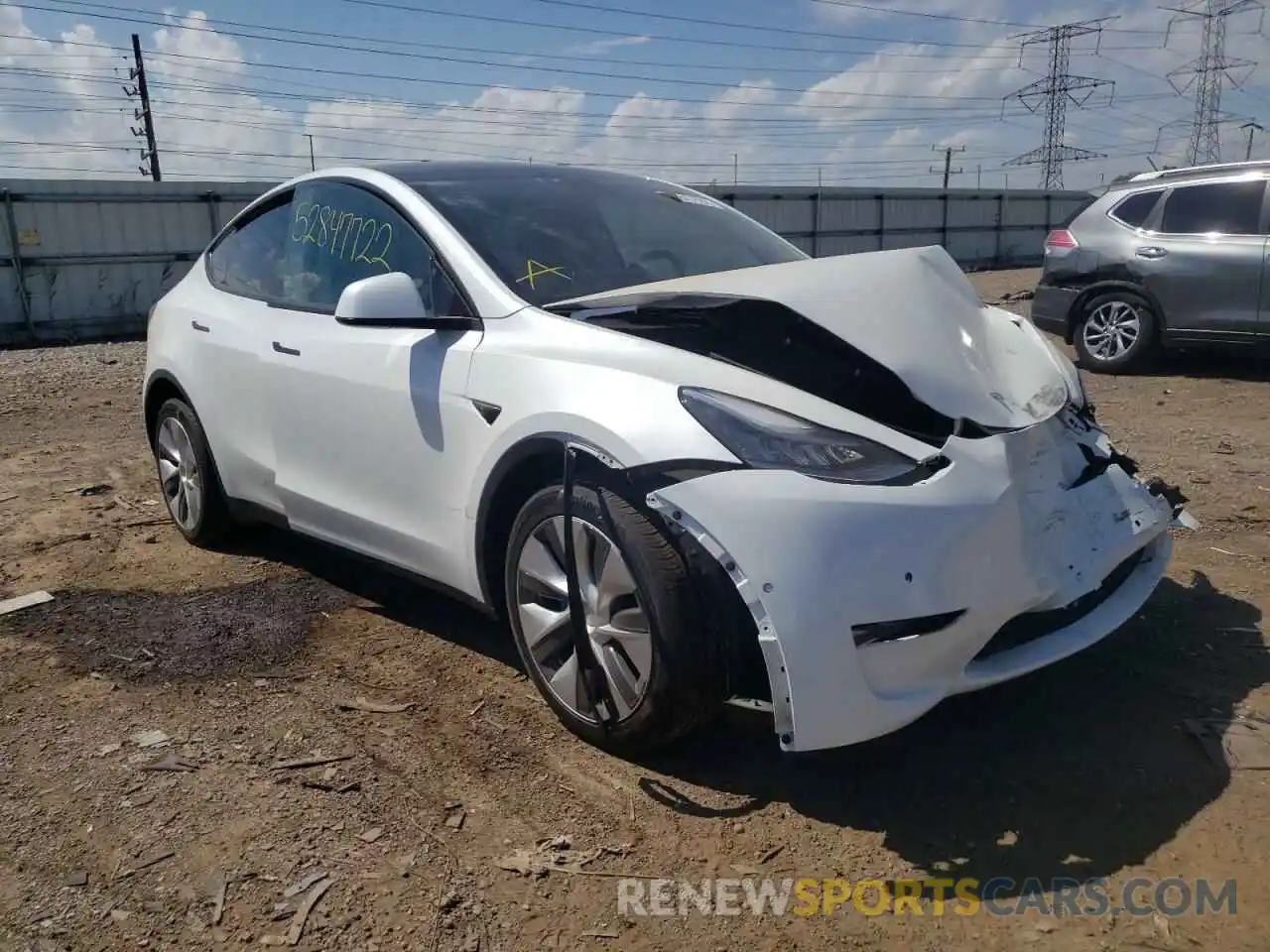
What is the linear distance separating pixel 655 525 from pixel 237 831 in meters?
1.26

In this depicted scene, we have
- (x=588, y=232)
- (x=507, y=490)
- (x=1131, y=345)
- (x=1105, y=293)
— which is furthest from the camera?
(x=1105, y=293)

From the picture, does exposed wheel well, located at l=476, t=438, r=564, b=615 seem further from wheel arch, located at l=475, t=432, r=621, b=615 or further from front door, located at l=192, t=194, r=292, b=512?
front door, located at l=192, t=194, r=292, b=512

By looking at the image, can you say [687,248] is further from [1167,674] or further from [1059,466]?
[1167,674]

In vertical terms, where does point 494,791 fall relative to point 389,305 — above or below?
below

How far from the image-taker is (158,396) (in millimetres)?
4863

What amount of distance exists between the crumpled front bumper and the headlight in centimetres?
6

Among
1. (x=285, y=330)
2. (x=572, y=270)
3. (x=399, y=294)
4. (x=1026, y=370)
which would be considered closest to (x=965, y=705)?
(x=1026, y=370)

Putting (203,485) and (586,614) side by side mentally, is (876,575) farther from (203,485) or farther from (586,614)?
(203,485)

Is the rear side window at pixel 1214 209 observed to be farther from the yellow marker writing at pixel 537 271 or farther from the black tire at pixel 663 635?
the black tire at pixel 663 635

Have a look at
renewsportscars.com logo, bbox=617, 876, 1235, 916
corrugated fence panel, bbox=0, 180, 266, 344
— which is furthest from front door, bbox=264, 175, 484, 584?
corrugated fence panel, bbox=0, 180, 266, 344

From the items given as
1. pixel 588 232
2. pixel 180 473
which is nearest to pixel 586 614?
pixel 588 232

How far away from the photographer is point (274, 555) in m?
4.73

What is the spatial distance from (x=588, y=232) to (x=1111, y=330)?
685 cm

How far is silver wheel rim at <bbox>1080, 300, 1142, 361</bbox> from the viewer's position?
29.2 ft
